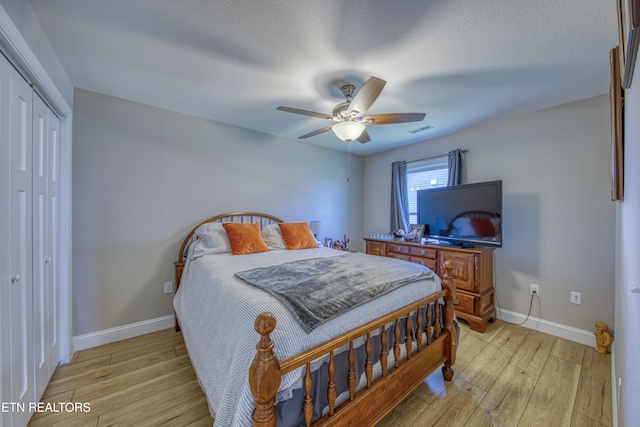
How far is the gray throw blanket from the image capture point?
131cm

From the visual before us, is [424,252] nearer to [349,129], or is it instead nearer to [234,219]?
[349,129]

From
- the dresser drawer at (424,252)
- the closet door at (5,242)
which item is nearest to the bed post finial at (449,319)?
the dresser drawer at (424,252)

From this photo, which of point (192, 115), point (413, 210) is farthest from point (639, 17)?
point (413, 210)

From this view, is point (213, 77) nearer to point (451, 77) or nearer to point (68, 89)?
point (68, 89)

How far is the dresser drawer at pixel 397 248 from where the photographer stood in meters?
3.46

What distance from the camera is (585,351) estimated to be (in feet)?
7.74

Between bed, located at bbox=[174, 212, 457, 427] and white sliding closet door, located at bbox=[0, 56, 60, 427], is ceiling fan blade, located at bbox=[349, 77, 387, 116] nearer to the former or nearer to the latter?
bed, located at bbox=[174, 212, 457, 427]

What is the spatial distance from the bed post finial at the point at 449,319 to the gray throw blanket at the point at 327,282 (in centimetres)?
20

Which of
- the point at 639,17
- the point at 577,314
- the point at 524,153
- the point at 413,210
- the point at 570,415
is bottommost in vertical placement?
the point at 570,415

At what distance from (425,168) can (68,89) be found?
432 centimetres

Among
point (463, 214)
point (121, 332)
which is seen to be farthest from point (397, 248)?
point (121, 332)

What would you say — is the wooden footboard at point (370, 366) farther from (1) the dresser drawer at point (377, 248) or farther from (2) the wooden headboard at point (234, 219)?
(2) the wooden headboard at point (234, 219)

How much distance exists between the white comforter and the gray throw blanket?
0.04m

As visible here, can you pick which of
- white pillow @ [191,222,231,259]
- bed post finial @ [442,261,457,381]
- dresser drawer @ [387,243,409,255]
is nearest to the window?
dresser drawer @ [387,243,409,255]
